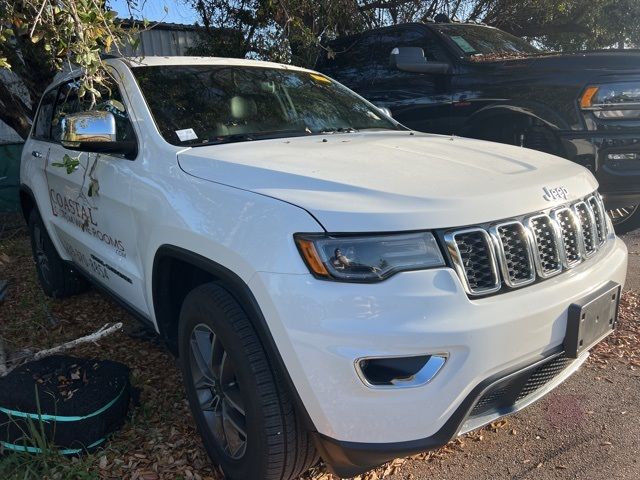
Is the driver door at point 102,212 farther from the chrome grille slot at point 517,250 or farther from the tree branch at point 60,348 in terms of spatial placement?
the chrome grille slot at point 517,250

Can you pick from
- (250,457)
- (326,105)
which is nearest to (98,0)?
(326,105)

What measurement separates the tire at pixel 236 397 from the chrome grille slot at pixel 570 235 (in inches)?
47.4

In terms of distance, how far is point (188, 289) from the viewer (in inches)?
106

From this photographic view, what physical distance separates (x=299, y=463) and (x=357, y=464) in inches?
10.6

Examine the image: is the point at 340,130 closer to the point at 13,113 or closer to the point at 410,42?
the point at 410,42

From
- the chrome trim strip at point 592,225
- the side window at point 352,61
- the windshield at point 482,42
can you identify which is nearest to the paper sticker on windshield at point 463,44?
the windshield at point 482,42

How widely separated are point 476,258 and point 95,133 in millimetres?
1860

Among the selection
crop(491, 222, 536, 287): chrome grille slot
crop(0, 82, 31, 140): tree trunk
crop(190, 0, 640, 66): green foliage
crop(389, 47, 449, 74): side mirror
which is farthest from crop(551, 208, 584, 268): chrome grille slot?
crop(0, 82, 31, 140): tree trunk

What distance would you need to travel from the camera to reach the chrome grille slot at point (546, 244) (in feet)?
6.72

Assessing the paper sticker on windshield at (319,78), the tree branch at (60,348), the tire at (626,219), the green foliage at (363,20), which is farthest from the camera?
the green foliage at (363,20)

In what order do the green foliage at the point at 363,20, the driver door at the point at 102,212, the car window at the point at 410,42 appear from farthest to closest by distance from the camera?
1. the green foliage at the point at 363,20
2. the car window at the point at 410,42
3. the driver door at the point at 102,212

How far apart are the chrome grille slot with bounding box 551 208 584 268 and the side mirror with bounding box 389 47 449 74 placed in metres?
3.21

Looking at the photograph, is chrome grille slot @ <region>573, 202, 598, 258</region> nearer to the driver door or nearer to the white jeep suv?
the white jeep suv

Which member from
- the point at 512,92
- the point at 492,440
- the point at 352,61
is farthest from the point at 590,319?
the point at 352,61
